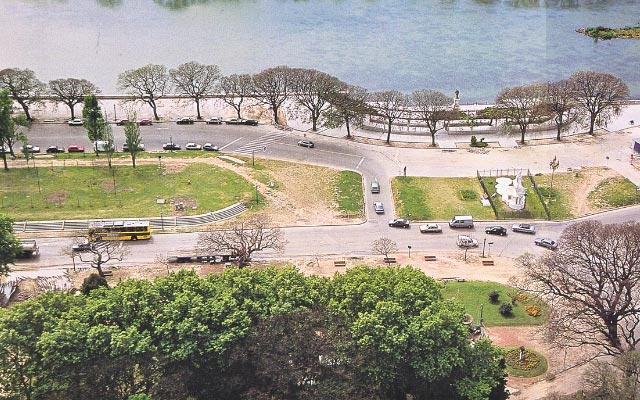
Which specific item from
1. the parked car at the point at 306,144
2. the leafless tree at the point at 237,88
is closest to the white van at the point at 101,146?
the leafless tree at the point at 237,88

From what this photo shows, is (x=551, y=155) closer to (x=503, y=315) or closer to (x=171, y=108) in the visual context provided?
(x=503, y=315)

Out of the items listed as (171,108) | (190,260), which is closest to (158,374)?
(190,260)

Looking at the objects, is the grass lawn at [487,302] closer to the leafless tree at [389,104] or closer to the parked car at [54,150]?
the leafless tree at [389,104]

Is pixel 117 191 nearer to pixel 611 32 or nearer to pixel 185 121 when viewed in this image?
pixel 185 121

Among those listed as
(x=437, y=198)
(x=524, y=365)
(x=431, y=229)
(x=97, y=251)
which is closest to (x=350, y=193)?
(x=437, y=198)

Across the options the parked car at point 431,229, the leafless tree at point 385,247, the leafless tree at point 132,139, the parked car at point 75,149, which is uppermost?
the leafless tree at point 132,139

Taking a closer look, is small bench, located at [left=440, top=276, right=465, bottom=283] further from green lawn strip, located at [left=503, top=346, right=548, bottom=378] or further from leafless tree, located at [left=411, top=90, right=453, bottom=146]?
leafless tree, located at [left=411, top=90, right=453, bottom=146]

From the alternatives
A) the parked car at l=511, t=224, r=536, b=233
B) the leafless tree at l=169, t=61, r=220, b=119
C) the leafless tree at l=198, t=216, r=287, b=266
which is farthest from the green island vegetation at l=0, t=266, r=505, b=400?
the leafless tree at l=169, t=61, r=220, b=119

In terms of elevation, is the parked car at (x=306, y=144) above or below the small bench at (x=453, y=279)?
above

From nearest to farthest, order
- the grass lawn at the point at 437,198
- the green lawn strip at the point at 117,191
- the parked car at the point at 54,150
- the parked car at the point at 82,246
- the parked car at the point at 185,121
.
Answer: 1. the parked car at the point at 82,246
2. the green lawn strip at the point at 117,191
3. the grass lawn at the point at 437,198
4. the parked car at the point at 54,150
5. the parked car at the point at 185,121
